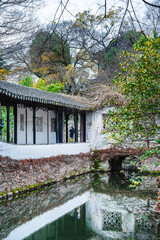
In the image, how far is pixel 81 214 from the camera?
321 inches

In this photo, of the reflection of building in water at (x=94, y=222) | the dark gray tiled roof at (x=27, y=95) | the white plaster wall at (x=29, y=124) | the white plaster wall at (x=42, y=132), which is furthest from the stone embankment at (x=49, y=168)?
the dark gray tiled roof at (x=27, y=95)

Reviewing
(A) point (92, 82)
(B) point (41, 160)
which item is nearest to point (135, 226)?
(B) point (41, 160)

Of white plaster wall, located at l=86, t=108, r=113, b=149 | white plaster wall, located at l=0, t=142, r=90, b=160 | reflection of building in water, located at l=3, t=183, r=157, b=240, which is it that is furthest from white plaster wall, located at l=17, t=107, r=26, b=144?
reflection of building in water, located at l=3, t=183, r=157, b=240

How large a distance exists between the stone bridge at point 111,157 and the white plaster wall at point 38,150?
92 cm

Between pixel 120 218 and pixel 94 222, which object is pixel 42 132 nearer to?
pixel 94 222

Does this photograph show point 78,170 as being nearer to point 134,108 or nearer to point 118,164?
point 118,164

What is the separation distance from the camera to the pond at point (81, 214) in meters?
6.47

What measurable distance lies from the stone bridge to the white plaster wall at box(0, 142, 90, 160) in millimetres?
917

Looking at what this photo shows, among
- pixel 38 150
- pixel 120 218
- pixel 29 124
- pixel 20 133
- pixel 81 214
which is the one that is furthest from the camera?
pixel 29 124

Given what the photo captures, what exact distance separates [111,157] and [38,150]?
5.72 meters

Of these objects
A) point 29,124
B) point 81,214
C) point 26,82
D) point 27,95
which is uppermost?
point 26,82

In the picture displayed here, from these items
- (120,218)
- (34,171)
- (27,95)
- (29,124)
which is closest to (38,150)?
(34,171)

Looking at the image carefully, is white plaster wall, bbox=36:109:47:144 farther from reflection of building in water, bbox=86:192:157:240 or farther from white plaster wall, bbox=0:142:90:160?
reflection of building in water, bbox=86:192:157:240

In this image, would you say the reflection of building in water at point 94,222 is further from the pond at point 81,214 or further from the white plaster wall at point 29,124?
the white plaster wall at point 29,124
